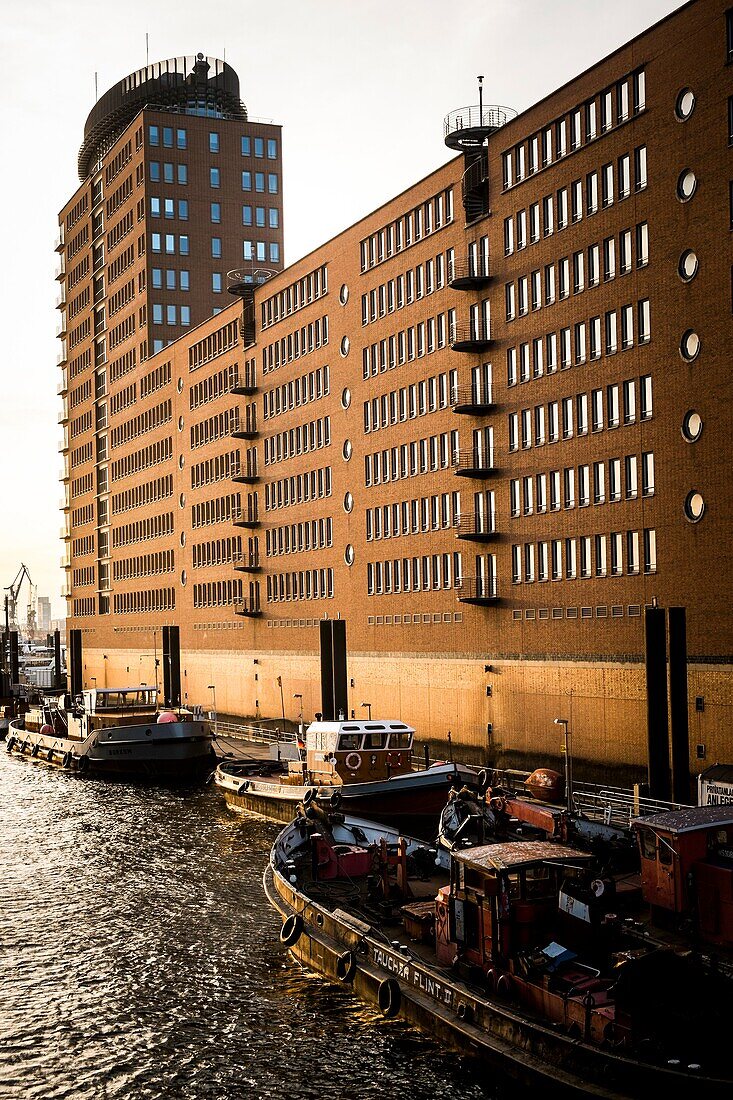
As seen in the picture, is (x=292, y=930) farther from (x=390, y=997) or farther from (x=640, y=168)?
(x=640, y=168)

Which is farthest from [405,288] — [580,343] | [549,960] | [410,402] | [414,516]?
[549,960]

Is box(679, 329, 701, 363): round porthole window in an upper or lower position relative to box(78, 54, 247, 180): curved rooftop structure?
lower

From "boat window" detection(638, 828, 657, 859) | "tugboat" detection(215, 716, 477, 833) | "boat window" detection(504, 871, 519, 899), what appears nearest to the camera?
"boat window" detection(504, 871, 519, 899)

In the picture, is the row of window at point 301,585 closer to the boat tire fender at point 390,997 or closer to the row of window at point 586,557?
the row of window at point 586,557

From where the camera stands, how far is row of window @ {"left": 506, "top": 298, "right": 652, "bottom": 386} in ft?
186

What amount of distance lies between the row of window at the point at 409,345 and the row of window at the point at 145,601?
4591 cm

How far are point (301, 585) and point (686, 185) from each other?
158ft

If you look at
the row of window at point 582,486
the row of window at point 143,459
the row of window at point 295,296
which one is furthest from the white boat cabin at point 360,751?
the row of window at point 143,459

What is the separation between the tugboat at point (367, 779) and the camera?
176 ft

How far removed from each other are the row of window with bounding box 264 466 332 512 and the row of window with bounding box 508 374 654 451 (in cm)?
2525

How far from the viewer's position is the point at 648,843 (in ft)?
97.7

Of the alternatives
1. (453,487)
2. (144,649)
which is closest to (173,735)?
(453,487)

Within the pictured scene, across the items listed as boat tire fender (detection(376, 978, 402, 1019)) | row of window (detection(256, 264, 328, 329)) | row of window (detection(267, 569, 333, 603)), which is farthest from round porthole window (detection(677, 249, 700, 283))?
row of window (detection(267, 569, 333, 603))

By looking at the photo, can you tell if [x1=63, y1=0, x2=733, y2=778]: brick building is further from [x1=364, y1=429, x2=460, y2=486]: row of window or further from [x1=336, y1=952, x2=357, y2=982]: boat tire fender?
[x1=336, y1=952, x2=357, y2=982]: boat tire fender
